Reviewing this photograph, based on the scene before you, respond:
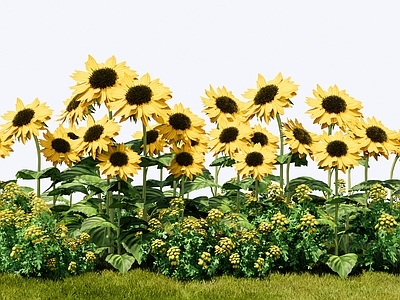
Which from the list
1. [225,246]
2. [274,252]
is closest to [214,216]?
[225,246]

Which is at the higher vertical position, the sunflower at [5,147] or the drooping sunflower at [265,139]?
the drooping sunflower at [265,139]

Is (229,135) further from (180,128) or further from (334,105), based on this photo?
(334,105)

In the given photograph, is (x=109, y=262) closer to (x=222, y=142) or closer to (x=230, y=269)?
(x=230, y=269)

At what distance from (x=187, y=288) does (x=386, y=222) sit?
10.9ft

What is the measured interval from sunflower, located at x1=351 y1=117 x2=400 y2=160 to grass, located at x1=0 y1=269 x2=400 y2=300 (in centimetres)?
209

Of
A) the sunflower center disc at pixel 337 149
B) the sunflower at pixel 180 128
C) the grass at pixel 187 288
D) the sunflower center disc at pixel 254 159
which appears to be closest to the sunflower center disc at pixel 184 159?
the sunflower at pixel 180 128

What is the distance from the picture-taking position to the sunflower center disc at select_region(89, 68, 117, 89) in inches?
423

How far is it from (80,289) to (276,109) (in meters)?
4.21

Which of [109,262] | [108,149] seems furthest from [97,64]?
[109,262]

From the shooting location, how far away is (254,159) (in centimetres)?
1087

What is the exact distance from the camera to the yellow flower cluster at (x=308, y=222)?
10.4 metres

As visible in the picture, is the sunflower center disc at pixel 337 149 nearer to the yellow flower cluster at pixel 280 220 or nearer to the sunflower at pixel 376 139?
the sunflower at pixel 376 139

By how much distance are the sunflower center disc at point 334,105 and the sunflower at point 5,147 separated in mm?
5287

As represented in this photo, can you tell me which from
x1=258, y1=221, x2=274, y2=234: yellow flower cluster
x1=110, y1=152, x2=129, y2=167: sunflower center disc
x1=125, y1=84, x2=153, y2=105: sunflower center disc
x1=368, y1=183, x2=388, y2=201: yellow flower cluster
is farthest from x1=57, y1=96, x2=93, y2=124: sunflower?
x1=368, y1=183, x2=388, y2=201: yellow flower cluster
